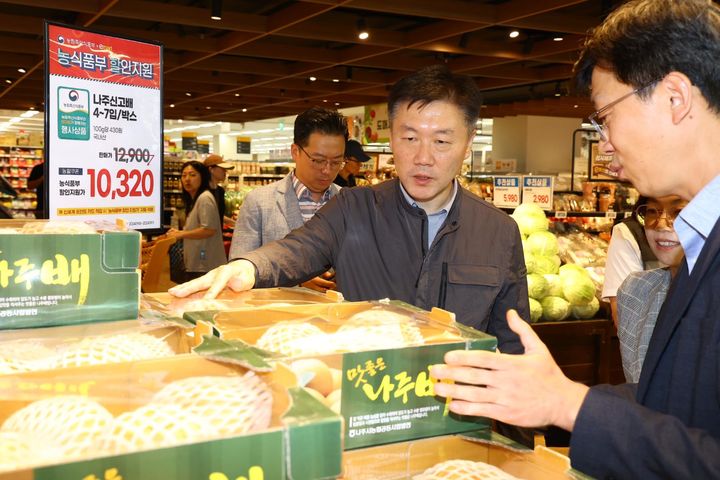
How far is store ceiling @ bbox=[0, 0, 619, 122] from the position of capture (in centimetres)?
731

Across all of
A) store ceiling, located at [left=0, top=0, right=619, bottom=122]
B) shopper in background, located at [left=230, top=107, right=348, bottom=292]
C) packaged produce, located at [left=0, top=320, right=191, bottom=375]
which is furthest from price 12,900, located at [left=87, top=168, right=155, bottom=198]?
store ceiling, located at [left=0, top=0, right=619, bottom=122]

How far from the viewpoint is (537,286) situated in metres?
4.28

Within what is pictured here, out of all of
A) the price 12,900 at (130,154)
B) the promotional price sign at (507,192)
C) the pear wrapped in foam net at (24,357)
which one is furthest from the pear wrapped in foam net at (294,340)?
the promotional price sign at (507,192)

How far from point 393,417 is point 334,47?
32.6 feet

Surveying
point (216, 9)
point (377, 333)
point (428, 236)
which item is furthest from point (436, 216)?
point (216, 9)

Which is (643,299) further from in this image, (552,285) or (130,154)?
(130,154)

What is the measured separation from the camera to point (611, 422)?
1.19 meters

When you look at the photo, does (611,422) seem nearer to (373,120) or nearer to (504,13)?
(504,13)

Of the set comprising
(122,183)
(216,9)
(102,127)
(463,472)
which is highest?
(216,9)

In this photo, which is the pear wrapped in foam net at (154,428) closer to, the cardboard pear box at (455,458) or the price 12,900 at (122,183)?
the cardboard pear box at (455,458)

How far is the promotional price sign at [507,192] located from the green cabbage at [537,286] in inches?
64.4

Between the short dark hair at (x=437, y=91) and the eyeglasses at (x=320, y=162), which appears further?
the eyeglasses at (x=320, y=162)

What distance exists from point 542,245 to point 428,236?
2.33 metres

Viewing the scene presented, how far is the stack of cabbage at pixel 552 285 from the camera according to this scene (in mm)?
4293
